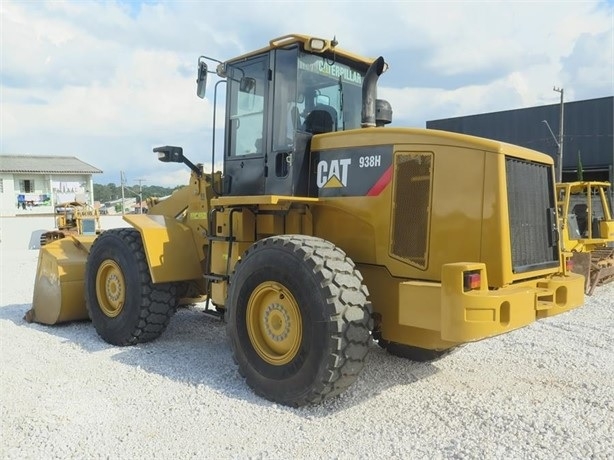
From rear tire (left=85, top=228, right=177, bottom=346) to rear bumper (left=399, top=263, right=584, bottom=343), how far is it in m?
3.02

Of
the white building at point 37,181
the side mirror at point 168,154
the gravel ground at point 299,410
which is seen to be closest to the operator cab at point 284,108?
the side mirror at point 168,154

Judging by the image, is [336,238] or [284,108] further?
[284,108]

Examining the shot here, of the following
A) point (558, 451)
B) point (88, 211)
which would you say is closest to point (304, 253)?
point (558, 451)

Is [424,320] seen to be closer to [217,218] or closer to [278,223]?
[278,223]

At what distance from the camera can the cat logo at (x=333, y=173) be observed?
491 centimetres

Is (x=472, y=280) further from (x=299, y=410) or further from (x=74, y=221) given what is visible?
(x=74, y=221)

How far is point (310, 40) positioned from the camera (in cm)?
503

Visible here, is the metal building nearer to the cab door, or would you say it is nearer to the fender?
the cab door

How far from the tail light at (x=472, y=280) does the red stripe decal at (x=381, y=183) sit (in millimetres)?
1153

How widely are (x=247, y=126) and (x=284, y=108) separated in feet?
2.01

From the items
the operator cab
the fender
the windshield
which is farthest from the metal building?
the fender

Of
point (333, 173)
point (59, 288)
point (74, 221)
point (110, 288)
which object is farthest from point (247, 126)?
point (74, 221)

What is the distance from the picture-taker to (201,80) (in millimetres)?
5746

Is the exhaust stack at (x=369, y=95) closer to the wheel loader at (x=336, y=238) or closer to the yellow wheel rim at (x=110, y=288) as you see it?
the wheel loader at (x=336, y=238)
